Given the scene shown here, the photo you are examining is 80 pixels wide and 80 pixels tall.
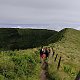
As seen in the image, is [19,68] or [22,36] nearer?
[19,68]

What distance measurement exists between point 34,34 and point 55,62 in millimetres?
120278

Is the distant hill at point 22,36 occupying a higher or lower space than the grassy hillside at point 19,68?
higher

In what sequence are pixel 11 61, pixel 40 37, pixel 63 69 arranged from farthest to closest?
pixel 40 37 → pixel 63 69 → pixel 11 61

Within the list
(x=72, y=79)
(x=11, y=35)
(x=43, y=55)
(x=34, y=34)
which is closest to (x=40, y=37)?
(x=34, y=34)

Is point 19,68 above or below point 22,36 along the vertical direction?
below

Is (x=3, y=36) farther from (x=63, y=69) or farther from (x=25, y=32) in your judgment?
(x=63, y=69)

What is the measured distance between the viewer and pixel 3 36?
156500 millimetres

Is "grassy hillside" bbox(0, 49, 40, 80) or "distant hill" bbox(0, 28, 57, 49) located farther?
"distant hill" bbox(0, 28, 57, 49)

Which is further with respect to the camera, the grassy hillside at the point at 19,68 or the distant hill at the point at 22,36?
the distant hill at the point at 22,36

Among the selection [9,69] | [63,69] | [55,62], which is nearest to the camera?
[9,69]

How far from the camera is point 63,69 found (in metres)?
35.3

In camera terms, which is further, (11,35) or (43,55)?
(11,35)

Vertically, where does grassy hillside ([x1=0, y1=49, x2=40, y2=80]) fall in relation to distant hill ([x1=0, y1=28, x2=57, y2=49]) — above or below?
below

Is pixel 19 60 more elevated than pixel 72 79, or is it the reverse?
pixel 19 60
